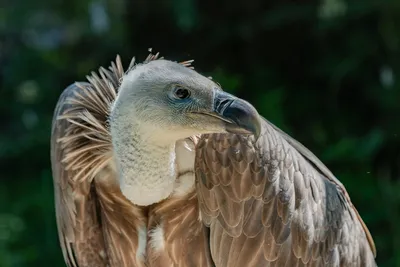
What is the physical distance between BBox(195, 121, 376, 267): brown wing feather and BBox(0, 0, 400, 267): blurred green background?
1.55 metres

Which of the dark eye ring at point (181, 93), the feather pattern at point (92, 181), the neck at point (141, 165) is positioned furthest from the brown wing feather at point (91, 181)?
the dark eye ring at point (181, 93)

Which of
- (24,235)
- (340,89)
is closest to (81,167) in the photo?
(24,235)

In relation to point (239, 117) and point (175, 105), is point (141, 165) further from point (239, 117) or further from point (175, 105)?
point (239, 117)

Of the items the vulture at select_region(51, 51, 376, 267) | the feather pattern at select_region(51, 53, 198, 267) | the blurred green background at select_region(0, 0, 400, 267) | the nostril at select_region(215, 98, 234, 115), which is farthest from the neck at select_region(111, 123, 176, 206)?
the blurred green background at select_region(0, 0, 400, 267)

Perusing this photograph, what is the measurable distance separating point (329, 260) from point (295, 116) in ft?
6.73

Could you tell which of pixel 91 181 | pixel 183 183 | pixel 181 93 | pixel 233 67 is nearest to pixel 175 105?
pixel 181 93

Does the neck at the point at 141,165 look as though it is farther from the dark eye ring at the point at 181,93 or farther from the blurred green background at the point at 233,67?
the blurred green background at the point at 233,67

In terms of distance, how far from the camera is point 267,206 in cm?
221

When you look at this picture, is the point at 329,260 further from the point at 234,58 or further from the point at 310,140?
the point at 234,58

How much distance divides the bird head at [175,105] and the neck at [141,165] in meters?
0.03

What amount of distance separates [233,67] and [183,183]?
231 centimetres

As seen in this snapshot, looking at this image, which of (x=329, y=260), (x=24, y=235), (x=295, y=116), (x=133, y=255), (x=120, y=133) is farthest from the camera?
(x=295, y=116)

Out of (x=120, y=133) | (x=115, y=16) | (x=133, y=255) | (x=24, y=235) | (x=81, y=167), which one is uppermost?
(x=115, y=16)

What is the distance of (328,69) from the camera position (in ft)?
14.5
